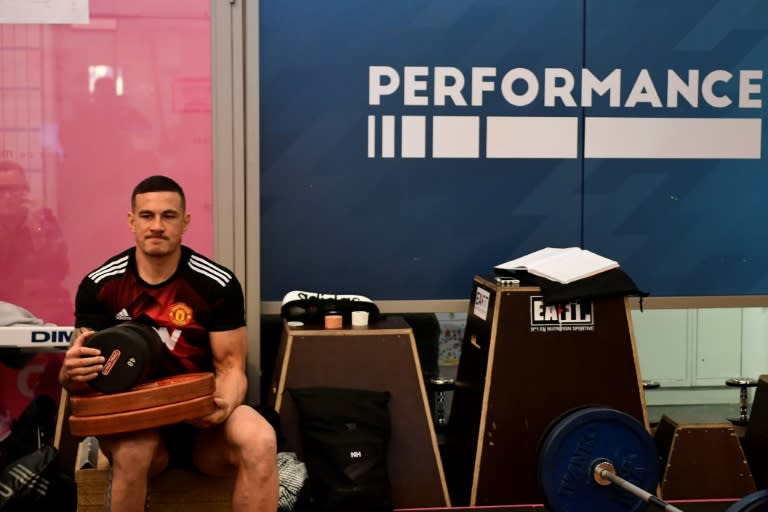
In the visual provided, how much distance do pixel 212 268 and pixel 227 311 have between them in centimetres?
14

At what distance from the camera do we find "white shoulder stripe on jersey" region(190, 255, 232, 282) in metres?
2.70

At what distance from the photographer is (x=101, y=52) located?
3338 millimetres

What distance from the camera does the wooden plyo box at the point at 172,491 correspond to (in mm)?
2588

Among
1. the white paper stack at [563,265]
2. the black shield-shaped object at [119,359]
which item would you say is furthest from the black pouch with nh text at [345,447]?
the black shield-shaped object at [119,359]

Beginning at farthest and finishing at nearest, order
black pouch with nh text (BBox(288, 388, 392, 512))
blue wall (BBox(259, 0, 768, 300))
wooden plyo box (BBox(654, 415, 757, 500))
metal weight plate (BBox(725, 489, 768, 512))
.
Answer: blue wall (BBox(259, 0, 768, 300)) < wooden plyo box (BBox(654, 415, 757, 500)) < black pouch with nh text (BBox(288, 388, 392, 512)) < metal weight plate (BBox(725, 489, 768, 512))

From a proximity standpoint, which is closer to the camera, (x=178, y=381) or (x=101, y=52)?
(x=178, y=381)

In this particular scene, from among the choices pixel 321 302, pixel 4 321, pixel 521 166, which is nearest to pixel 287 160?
pixel 321 302

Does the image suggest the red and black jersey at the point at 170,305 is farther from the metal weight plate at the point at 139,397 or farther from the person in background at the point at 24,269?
the person in background at the point at 24,269

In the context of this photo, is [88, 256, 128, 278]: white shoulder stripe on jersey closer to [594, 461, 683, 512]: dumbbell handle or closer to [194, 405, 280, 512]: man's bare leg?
[194, 405, 280, 512]: man's bare leg

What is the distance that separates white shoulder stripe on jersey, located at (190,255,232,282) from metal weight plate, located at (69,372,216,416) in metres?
0.38

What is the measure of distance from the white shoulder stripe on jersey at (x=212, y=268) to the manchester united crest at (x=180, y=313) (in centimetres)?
14

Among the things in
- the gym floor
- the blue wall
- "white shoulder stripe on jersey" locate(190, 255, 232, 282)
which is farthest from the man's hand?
the gym floor

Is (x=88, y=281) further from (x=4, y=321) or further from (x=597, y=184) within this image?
(x=597, y=184)

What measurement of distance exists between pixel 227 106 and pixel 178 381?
4.28 feet
